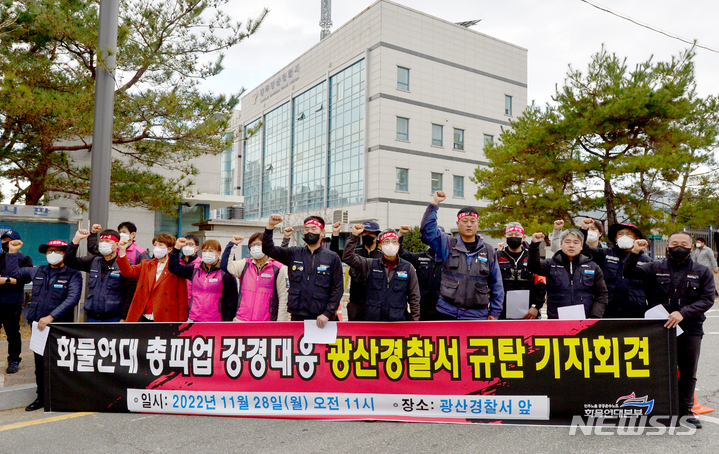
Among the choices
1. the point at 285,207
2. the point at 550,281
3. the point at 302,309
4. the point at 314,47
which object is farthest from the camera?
the point at 285,207

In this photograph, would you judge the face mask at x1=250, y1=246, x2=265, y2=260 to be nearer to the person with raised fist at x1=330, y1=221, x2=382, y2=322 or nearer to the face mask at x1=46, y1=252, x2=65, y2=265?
the person with raised fist at x1=330, y1=221, x2=382, y2=322

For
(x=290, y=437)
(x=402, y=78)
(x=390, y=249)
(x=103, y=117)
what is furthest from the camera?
(x=402, y=78)

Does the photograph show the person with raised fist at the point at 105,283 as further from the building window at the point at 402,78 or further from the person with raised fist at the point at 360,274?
the building window at the point at 402,78

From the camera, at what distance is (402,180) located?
110ft

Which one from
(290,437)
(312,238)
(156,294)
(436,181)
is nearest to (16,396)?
(156,294)

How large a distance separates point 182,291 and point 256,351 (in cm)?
192

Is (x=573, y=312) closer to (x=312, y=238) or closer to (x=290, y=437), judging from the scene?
(x=312, y=238)

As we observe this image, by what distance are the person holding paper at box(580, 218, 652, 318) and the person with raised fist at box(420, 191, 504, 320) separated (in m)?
1.47

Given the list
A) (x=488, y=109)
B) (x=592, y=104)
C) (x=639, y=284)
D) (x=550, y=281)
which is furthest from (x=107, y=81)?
(x=488, y=109)

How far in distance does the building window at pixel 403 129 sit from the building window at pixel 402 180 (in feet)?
6.93

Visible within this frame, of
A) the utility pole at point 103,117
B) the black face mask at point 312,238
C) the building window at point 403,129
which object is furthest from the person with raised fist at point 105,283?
the building window at point 403,129

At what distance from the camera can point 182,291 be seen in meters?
6.23

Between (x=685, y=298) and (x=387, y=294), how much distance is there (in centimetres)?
283

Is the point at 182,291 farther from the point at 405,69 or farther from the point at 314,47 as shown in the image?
the point at 314,47
